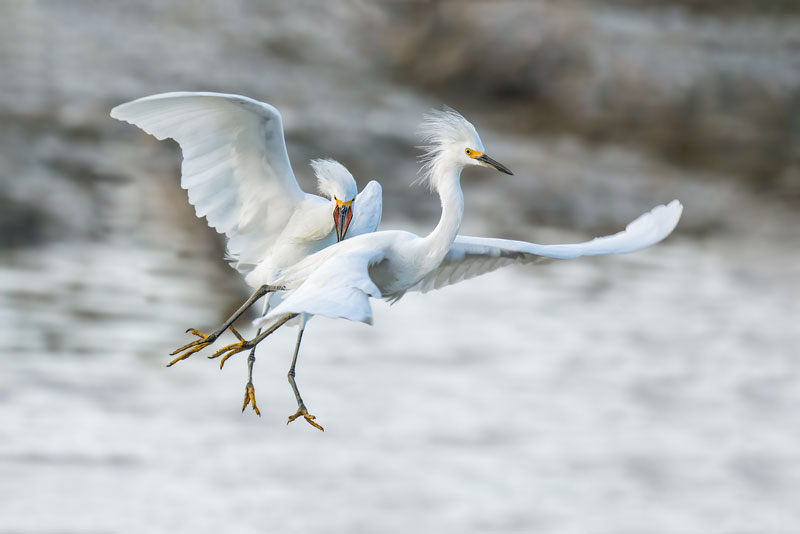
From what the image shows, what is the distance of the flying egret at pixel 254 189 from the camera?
19.5 ft

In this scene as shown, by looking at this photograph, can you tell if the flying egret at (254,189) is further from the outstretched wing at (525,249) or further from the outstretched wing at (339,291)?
the outstretched wing at (339,291)

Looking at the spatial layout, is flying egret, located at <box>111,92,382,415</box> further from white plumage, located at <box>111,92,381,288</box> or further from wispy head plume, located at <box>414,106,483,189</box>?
wispy head plume, located at <box>414,106,483,189</box>

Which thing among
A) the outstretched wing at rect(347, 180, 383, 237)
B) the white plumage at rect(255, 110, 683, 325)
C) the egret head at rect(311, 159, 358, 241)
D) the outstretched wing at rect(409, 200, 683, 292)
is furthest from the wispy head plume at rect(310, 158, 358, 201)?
the outstretched wing at rect(409, 200, 683, 292)

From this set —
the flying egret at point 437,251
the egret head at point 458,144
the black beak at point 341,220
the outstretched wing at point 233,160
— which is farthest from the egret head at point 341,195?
the egret head at point 458,144

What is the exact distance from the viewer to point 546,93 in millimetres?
20547

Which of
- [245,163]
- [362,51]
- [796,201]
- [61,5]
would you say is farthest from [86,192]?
[245,163]

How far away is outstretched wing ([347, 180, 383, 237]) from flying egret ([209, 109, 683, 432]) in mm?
439

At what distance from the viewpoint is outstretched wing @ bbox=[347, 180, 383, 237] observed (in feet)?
21.1

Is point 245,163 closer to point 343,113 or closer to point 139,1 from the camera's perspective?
point 343,113

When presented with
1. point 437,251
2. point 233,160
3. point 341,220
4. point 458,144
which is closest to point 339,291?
point 437,251

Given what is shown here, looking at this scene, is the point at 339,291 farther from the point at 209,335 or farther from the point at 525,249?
the point at 525,249

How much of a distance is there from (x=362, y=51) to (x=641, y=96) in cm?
494

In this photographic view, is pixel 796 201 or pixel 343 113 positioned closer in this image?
pixel 796 201

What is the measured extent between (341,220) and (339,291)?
1.50 metres
